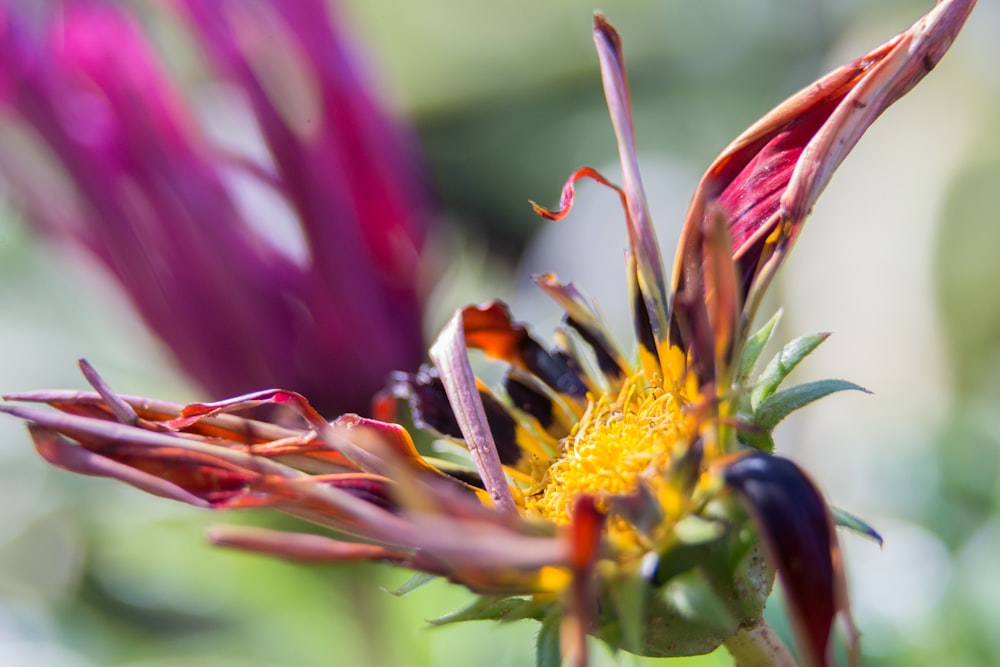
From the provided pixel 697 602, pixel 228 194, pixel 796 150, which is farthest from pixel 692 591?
pixel 228 194

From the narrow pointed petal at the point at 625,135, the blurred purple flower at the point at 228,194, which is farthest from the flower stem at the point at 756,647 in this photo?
the blurred purple flower at the point at 228,194

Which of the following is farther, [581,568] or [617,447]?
[617,447]

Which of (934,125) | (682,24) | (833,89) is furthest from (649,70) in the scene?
(833,89)

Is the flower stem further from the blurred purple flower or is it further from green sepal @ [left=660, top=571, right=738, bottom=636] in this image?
the blurred purple flower

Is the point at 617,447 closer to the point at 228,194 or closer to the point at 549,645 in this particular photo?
the point at 549,645

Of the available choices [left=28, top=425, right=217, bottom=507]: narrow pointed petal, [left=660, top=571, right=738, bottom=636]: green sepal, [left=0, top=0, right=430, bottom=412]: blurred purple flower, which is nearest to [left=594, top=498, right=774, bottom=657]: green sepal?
[left=660, top=571, right=738, bottom=636]: green sepal

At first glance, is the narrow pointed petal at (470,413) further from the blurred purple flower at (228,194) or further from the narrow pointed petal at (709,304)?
the blurred purple flower at (228,194)

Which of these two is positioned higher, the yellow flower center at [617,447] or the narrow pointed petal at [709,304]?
the narrow pointed petal at [709,304]
